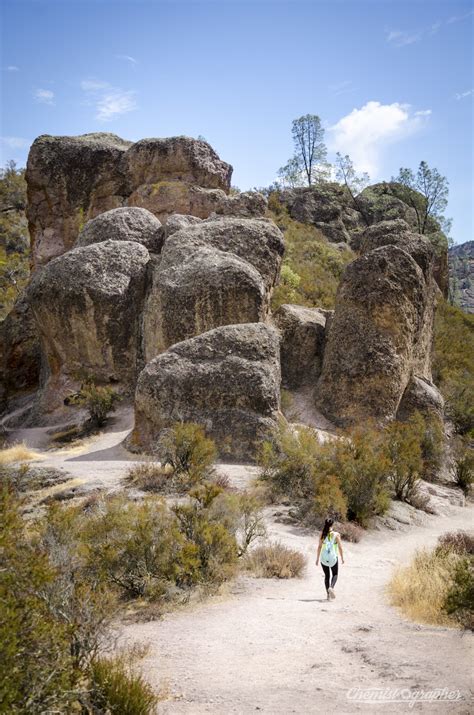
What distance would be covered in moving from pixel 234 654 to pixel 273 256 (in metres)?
16.9

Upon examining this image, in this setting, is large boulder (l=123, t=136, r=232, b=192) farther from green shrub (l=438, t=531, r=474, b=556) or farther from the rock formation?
green shrub (l=438, t=531, r=474, b=556)

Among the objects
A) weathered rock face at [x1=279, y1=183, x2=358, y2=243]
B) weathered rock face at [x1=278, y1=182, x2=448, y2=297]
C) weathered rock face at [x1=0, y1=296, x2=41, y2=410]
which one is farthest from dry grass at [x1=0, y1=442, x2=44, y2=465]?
weathered rock face at [x1=279, y1=183, x2=358, y2=243]

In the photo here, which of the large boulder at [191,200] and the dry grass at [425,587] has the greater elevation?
the large boulder at [191,200]

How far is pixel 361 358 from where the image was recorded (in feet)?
60.1

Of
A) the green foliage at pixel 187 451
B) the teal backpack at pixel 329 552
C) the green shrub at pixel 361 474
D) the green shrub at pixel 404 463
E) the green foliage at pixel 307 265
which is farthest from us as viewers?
the green foliage at pixel 307 265

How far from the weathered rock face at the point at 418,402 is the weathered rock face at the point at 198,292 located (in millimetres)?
5584

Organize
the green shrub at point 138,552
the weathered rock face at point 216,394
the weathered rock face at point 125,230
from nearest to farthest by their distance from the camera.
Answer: the green shrub at point 138,552 → the weathered rock face at point 216,394 → the weathered rock face at point 125,230

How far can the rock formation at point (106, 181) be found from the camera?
28641mm

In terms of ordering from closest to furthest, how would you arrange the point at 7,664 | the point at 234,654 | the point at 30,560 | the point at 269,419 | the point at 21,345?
the point at 7,664, the point at 30,560, the point at 234,654, the point at 269,419, the point at 21,345

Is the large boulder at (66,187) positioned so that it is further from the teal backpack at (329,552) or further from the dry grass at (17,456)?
the teal backpack at (329,552)

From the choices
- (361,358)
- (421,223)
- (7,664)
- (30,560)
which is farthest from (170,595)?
(421,223)

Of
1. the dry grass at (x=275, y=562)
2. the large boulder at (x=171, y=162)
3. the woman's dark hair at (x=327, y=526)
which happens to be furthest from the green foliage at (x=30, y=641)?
the large boulder at (x=171, y=162)

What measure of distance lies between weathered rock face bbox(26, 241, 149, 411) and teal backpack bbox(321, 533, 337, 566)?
12.9 metres

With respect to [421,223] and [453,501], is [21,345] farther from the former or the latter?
[421,223]
